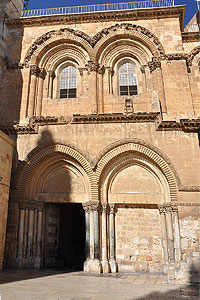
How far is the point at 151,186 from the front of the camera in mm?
11320

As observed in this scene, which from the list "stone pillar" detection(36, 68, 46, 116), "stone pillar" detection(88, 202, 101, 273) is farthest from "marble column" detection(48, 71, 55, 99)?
"stone pillar" detection(88, 202, 101, 273)

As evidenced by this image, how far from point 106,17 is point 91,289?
13.0m

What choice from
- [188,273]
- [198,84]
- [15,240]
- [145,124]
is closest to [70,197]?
[15,240]

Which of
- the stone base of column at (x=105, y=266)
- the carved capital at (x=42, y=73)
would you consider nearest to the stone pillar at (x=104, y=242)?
the stone base of column at (x=105, y=266)

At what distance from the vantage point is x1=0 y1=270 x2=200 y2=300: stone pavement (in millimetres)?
6016

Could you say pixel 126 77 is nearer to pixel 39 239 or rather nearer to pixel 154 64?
pixel 154 64

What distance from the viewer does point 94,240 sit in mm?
10555

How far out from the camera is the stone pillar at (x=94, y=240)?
1008 centimetres

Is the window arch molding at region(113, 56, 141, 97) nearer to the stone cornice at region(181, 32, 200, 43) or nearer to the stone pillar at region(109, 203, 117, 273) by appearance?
the stone cornice at region(181, 32, 200, 43)

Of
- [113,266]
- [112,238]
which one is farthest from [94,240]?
[113,266]

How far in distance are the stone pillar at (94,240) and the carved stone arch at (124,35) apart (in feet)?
25.9

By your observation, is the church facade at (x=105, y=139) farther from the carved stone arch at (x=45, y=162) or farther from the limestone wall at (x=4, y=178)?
the limestone wall at (x=4, y=178)

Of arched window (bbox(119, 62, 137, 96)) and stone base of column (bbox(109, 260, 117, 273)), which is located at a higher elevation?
arched window (bbox(119, 62, 137, 96))

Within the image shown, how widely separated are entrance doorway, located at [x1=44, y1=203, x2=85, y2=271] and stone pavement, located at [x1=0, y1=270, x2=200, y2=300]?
110 inches
